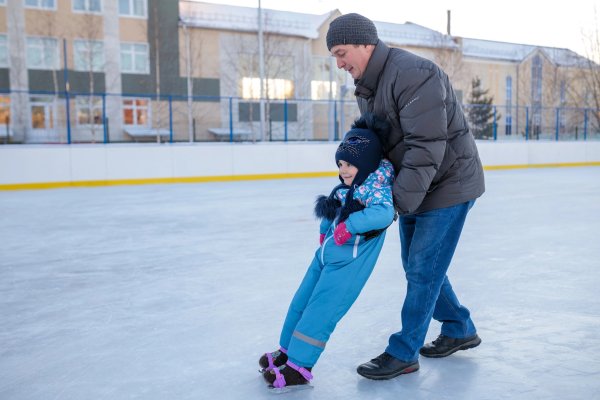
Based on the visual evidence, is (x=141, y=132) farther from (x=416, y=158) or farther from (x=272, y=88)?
(x=416, y=158)

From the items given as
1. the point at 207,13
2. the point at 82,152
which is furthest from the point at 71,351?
the point at 207,13

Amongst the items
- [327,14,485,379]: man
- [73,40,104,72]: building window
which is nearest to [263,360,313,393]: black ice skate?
[327,14,485,379]: man

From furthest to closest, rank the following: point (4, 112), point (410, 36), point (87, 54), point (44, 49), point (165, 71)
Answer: point (410, 36)
point (165, 71)
point (87, 54)
point (44, 49)
point (4, 112)

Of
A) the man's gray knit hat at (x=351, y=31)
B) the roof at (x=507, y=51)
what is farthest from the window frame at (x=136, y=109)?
the man's gray knit hat at (x=351, y=31)

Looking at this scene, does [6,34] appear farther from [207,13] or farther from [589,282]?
[589,282]

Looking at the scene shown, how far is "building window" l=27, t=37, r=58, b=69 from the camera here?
65.8 feet

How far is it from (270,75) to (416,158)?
70.7ft

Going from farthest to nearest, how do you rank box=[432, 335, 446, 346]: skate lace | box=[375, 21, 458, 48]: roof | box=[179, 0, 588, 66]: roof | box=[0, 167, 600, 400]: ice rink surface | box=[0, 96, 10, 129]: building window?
box=[375, 21, 458, 48]: roof → box=[179, 0, 588, 66]: roof → box=[0, 96, 10, 129]: building window → box=[432, 335, 446, 346]: skate lace → box=[0, 167, 600, 400]: ice rink surface

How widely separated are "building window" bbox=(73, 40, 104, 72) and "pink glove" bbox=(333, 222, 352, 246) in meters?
20.6

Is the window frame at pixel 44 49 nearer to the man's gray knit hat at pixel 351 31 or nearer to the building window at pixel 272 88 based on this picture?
the building window at pixel 272 88

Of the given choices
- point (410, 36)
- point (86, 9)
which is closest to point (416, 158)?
point (86, 9)

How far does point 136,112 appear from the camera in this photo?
20781 mm

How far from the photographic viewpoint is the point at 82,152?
33.6ft

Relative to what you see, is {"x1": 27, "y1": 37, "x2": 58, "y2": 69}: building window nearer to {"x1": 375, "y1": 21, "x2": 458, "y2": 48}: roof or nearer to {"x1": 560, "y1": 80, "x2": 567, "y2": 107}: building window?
{"x1": 375, "y1": 21, "x2": 458, "y2": 48}: roof
